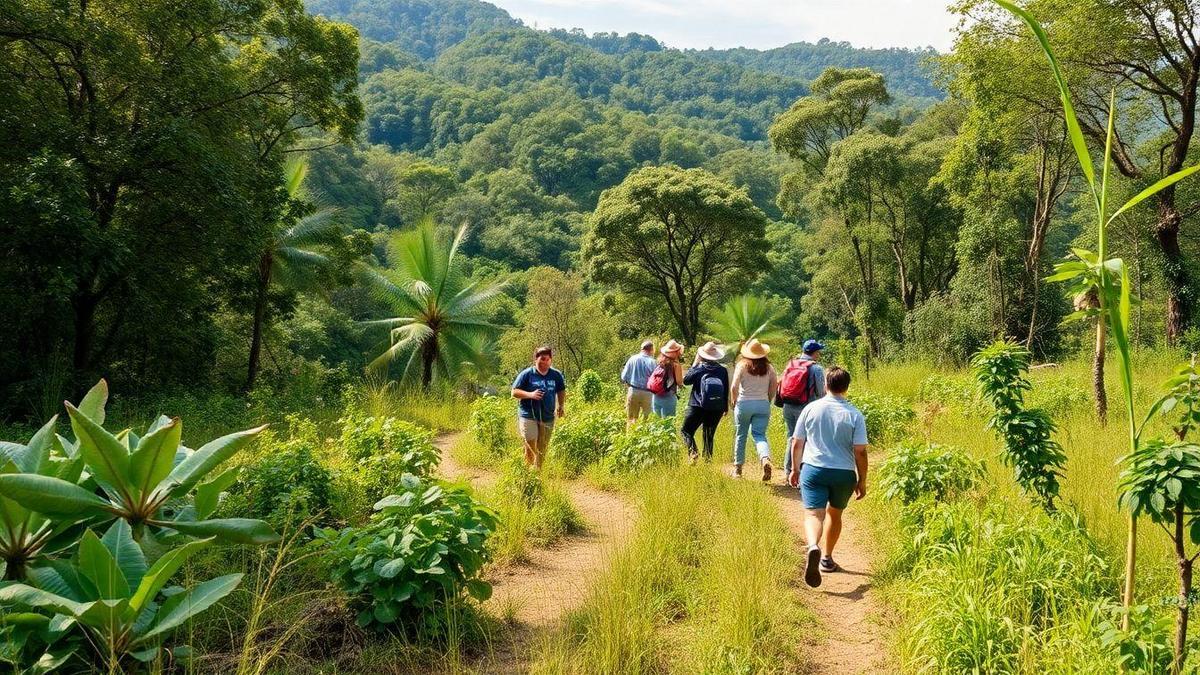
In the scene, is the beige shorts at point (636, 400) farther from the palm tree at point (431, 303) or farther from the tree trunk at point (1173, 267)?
the tree trunk at point (1173, 267)

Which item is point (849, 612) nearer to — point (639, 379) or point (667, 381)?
point (667, 381)

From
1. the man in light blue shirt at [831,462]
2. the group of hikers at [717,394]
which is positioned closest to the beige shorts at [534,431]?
the group of hikers at [717,394]

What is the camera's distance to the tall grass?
336cm

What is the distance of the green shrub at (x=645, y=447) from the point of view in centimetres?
709

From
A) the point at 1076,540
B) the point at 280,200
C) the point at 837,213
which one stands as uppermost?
the point at 837,213

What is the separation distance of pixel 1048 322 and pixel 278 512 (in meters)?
23.7

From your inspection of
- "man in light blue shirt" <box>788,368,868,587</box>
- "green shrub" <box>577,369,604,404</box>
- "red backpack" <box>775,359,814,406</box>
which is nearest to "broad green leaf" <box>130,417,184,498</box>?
"man in light blue shirt" <box>788,368,868,587</box>

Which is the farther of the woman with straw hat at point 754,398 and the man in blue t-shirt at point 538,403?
the man in blue t-shirt at point 538,403

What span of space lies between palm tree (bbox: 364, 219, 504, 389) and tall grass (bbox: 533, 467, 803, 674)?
13234 millimetres

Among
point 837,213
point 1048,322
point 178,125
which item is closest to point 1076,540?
point 178,125

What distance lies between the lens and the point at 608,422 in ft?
28.2

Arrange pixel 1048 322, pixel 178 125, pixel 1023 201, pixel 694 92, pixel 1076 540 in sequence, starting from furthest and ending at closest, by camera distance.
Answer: pixel 694 92 → pixel 1023 201 → pixel 1048 322 → pixel 178 125 → pixel 1076 540

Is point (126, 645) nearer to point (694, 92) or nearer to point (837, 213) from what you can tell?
point (837, 213)

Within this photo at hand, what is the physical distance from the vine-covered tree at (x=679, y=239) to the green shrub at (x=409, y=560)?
21.7 meters
